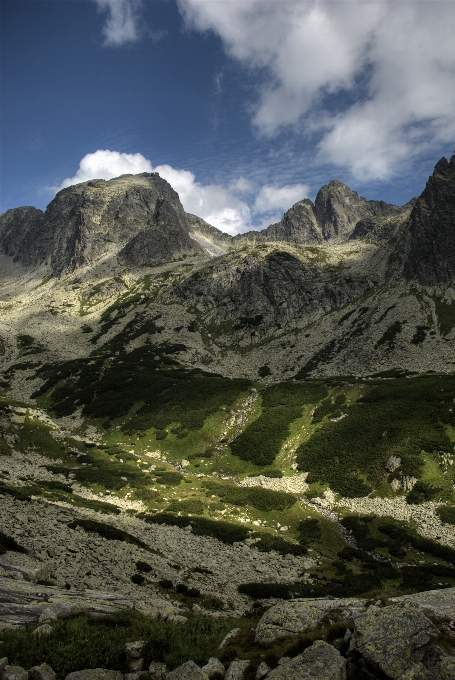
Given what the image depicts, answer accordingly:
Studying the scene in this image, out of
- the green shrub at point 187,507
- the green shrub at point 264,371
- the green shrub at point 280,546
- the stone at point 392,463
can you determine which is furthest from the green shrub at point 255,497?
the green shrub at point 264,371

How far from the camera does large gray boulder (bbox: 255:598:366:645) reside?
12969 millimetres

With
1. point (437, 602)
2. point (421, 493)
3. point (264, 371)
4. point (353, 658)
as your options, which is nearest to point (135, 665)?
point (353, 658)

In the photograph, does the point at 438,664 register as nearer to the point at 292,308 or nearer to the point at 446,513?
the point at 446,513

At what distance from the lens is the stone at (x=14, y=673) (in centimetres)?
909

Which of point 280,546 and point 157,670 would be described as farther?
point 280,546

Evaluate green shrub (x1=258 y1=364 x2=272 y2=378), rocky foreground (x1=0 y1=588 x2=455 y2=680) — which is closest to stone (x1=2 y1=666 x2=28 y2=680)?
rocky foreground (x1=0 y1=588 x2=455 y2=680)

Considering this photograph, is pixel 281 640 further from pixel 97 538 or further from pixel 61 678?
pixel 97 538

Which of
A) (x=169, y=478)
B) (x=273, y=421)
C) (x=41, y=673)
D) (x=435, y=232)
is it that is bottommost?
(x=169, y=478)

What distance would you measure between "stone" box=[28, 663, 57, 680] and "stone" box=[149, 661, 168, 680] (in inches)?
110

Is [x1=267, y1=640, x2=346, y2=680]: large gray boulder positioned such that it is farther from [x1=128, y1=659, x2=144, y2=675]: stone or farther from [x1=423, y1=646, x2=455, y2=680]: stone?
[x1=128, y1=659, x2=144, y2=675]: stone

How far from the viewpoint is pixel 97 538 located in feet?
88.6

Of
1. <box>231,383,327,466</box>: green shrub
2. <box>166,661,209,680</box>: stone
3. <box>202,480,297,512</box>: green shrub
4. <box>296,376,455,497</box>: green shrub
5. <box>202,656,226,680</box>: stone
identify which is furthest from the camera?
<box>231,383,327,466</box>: green shrub

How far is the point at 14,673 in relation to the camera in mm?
9266

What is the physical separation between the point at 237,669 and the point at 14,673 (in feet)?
19.9
